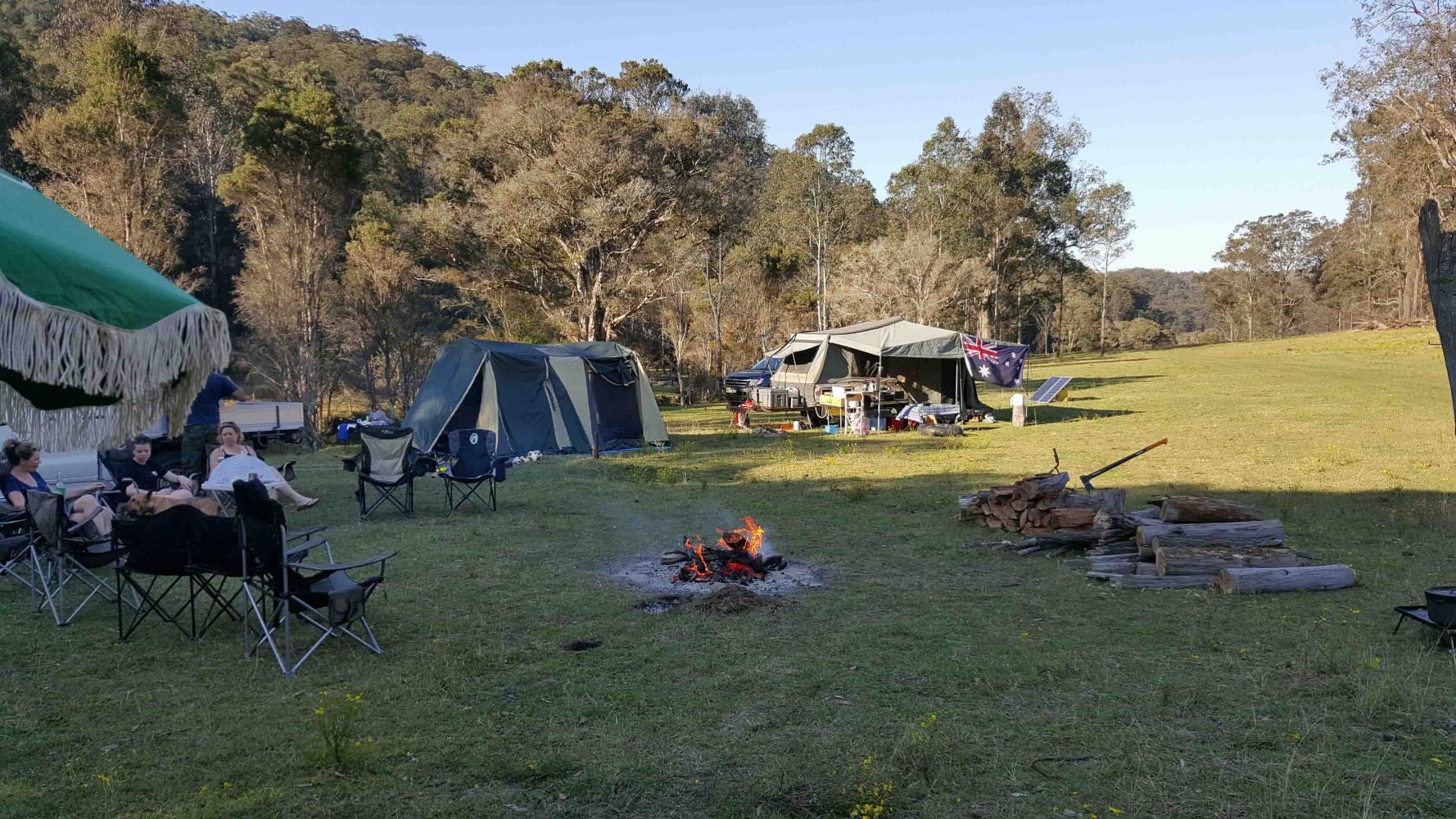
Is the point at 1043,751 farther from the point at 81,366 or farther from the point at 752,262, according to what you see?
the point at 752,262

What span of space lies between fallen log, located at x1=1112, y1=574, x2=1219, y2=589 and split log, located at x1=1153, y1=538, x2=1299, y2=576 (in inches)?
1.4

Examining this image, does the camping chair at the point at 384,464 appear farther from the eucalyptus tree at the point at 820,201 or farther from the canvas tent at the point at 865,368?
the eucalyptus tree at the point at 820,201

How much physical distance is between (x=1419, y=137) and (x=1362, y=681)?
2879cm

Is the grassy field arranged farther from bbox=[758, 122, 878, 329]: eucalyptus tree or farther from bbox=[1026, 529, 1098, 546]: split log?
bbox=[758, 122, 878, 329]: eucalyptus tree

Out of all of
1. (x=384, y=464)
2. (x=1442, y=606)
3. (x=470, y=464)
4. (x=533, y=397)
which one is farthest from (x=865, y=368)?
(x=1442, y=606)

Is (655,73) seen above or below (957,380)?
above

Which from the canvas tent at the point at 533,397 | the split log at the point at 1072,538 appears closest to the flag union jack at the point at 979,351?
the canvas tent at the point at 533,397

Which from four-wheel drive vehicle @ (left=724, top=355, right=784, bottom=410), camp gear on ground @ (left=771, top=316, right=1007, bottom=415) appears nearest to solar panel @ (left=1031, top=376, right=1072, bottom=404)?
camp gear on ground @ (left=771, top=316, right=1007, bottom=415)

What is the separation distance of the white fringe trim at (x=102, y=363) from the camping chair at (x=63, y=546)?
2766 mm

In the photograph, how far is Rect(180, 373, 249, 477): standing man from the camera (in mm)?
8039

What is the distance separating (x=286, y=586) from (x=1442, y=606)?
205 inches

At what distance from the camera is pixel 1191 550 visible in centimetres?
582

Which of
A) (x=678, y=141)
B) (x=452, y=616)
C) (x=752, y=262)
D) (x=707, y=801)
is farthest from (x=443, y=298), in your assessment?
(x=707, y=801)

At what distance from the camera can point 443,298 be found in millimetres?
24438
